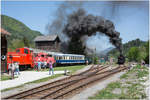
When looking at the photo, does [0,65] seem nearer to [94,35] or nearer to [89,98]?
[89,98]

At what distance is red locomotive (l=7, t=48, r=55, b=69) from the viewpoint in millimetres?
23091

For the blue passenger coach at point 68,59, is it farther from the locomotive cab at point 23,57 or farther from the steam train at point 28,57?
the locomotive cab at point 23,57

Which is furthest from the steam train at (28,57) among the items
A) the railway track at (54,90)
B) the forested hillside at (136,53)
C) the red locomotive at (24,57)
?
the forested hillside at (136,53)

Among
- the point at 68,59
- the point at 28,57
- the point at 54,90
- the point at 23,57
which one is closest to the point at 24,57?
the point at 23,57

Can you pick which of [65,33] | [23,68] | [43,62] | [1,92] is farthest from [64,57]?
[1,92]

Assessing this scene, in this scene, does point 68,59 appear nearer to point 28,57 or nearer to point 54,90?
point 28,57

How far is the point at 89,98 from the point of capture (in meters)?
9.44

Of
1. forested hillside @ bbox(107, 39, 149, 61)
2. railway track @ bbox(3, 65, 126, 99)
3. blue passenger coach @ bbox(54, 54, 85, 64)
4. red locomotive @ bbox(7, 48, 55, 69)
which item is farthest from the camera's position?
forested hillside @ bbox(107, 39, 149, 61)

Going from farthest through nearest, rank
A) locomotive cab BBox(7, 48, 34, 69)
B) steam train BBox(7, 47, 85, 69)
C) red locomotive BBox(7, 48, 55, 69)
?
locomotive cab BBox(7, 48, 34, 69) < steam train BBox(7, 47, 85, 69) < red locomotive BBox(7, 48, 55, 69)

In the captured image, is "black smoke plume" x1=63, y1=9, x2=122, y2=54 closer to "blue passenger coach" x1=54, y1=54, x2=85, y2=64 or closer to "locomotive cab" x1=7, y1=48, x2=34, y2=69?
"blue passenger coach" x1=54, y1=54, x2=85, y2=64

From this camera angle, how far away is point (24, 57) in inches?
978

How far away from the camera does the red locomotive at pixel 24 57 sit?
2309cm

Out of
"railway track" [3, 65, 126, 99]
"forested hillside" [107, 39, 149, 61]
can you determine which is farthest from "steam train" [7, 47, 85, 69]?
"forested hillside" [107, 39, 149, 61]

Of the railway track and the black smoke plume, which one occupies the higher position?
the black smoke plume
